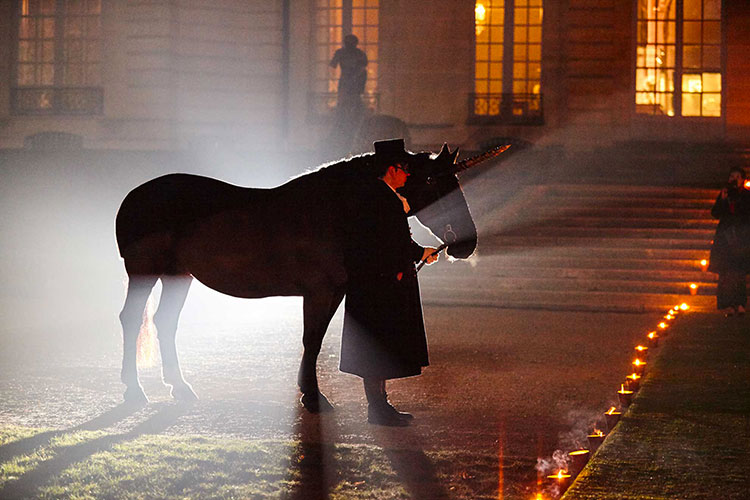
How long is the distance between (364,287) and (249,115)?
630 inches

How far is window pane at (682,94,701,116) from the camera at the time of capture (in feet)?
67.5

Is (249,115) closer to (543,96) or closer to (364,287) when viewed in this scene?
(543,96)

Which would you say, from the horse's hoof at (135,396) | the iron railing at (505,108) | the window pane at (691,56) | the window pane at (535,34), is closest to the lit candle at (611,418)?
the horse's hoof at (135,396)

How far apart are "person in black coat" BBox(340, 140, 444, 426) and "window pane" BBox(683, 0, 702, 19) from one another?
1650cm

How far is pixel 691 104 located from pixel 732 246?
9645 mm

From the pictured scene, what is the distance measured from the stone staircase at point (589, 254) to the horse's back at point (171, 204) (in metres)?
6.83

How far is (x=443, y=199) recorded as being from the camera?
18.4 ft

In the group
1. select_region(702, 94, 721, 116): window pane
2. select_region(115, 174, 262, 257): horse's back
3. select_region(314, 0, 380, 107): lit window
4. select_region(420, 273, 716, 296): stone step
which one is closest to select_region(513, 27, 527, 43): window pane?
select_region(314, 0, 380, 107): lit window

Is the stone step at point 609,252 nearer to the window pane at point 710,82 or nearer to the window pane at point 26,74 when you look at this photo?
the window pane at point 710,82

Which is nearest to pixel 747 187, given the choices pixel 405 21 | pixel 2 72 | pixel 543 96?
pixel 543 96

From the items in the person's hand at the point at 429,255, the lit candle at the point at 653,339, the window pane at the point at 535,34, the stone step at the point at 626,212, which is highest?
the window pane at the point at 535,34

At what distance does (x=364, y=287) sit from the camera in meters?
5.67

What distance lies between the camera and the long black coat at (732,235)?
11484mm

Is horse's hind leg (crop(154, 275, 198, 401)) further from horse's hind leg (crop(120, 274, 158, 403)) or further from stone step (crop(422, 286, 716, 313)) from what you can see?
stone step (crop(422, 286, 716, 313))
